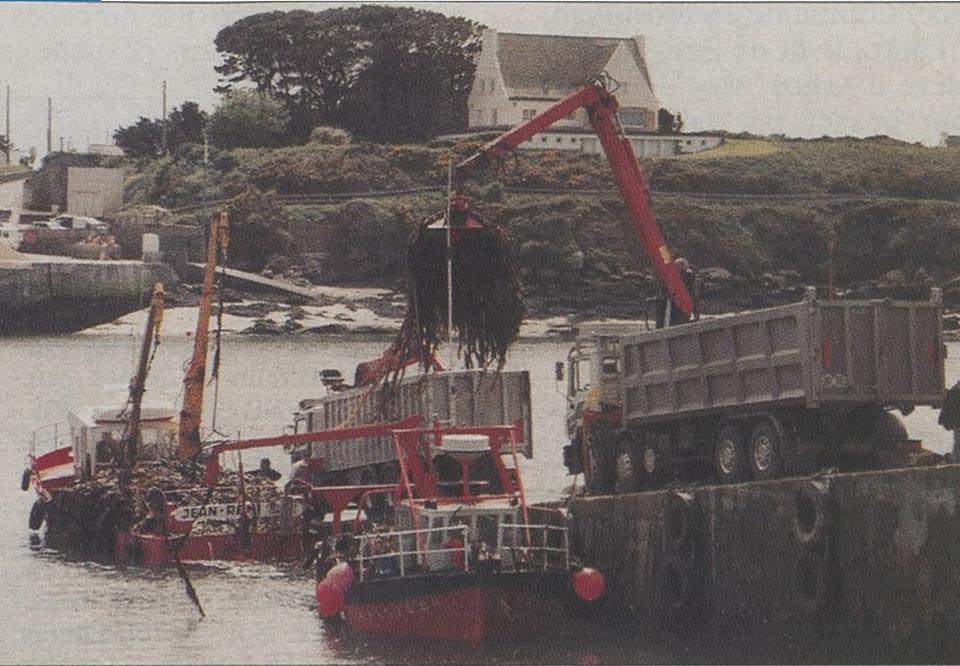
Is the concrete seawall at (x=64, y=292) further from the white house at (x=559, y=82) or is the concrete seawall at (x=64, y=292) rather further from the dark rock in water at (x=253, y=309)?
the white house at (x=559, y=82)

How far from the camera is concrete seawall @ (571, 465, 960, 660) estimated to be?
22.2m

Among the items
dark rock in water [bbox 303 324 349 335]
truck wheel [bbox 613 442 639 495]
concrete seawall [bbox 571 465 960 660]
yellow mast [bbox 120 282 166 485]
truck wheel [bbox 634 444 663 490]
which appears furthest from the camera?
dark rock in water [bbox 303 324 349 335]

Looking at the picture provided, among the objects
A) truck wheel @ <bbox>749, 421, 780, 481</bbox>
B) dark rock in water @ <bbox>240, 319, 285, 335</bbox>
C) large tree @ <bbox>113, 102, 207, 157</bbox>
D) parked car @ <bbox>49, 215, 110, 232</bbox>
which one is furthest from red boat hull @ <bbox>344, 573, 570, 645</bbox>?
parked car @ <bbox>49, 215, 110, 232</bbox>

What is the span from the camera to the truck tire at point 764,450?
25.6m

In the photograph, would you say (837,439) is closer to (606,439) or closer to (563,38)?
(606,439)

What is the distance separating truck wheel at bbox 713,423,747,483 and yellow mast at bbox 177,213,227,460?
17405mm

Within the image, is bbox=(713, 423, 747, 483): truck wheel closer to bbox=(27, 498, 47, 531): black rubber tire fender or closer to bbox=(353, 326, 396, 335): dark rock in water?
bbox=(27, 498, 47, 531): black rubber tire fender

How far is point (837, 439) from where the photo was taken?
25.6 m

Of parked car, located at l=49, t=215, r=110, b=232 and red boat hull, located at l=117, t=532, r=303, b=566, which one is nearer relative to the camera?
red boat hull, located at l=117, t=532, r=303, b=566

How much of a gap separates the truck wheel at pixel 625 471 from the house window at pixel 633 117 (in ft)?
68.9

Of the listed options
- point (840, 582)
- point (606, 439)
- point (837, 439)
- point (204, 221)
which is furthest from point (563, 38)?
point (204, 221)

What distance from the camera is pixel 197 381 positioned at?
4338 cm

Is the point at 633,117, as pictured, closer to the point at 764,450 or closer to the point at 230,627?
the point at 230,627

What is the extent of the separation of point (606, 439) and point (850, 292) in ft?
121
